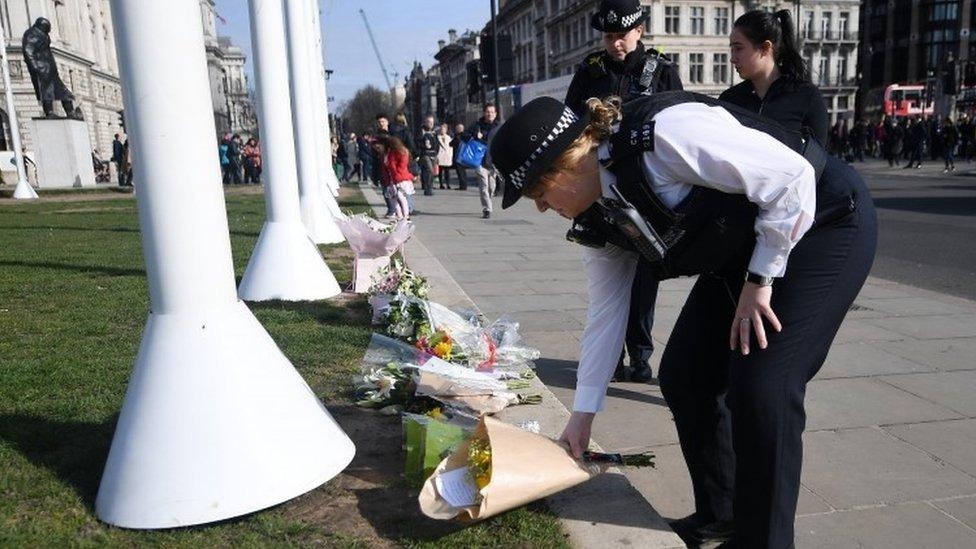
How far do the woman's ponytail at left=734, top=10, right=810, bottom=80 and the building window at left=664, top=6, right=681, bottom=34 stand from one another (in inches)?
2756

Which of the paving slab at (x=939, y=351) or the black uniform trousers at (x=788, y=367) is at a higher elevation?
the black uniform trousers at (x=788, y=367)

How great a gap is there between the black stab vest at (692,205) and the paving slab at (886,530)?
113 cm

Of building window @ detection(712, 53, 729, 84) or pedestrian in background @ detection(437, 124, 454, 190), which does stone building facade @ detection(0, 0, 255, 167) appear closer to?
pedestrian in background @ detection(437, 124, 454, 190)

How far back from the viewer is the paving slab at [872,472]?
9.06ft

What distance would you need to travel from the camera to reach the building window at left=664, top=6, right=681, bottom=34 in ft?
224

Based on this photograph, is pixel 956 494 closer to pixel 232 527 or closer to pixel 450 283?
pixel 232 527

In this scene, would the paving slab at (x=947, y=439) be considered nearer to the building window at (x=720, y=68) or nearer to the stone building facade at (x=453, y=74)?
the building window at (x=720, y=68)

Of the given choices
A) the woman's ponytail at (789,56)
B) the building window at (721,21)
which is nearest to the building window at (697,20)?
the building window at (721,21)

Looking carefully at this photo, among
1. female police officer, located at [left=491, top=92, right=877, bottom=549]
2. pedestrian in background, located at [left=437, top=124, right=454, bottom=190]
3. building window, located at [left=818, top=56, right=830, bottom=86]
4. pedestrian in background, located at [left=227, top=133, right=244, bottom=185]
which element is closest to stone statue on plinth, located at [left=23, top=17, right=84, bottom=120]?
pedestrian in background, located at [left=227, top=133, right=244, bottom=185]

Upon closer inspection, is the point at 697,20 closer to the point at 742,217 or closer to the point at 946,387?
the point at 946,387

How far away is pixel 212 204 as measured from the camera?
2537 millimetres

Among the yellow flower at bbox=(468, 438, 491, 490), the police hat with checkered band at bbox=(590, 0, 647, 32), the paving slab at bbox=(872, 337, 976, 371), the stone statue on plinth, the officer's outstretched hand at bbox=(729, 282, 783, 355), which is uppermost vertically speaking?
the stone statue on plinth

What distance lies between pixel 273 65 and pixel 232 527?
4788mm

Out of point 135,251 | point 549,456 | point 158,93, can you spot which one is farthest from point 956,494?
point 135,251
